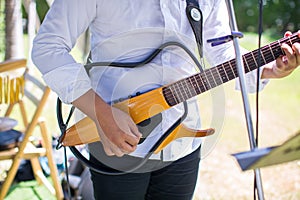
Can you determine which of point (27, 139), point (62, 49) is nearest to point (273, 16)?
point (27, 139)

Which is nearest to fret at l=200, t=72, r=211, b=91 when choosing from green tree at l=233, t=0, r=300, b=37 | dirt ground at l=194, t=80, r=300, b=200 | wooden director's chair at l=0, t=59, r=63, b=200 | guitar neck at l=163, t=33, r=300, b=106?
guitar neck at l=163, t=33, r=300, b=106

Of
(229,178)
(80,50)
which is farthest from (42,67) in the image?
(229,178)

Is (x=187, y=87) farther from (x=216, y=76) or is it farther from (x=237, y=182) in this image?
(x=237, y=182)

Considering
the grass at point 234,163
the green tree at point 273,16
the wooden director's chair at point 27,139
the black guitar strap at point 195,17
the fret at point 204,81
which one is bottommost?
the green tree at point 273,16

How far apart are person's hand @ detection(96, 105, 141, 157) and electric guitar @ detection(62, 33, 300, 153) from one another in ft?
0.27

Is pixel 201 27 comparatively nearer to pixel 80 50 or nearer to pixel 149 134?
pixel 149 134

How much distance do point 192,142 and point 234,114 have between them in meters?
3.20

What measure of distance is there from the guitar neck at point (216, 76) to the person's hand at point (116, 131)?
14 centimetres

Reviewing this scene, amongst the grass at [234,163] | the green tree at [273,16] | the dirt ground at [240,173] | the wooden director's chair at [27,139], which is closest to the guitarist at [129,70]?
the grass at [234,163]

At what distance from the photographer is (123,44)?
115cm

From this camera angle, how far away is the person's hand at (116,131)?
1.06 m

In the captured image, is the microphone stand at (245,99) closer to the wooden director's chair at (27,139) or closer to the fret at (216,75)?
the fret at (216,75)

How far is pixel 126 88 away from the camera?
1186mm

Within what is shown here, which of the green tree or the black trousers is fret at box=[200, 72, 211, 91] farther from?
the green tree
